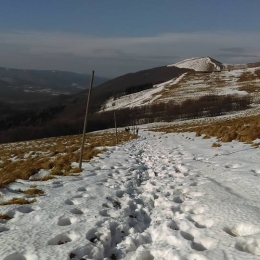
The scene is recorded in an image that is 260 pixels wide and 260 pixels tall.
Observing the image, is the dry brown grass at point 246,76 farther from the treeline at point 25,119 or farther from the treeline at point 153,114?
the treeline at point 25,119

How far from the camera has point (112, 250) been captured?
5.93 m

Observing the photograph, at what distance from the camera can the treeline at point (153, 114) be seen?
318 ft

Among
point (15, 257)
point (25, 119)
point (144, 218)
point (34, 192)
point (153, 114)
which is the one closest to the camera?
point (15, 257)

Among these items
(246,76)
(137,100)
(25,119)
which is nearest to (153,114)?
(137,100)

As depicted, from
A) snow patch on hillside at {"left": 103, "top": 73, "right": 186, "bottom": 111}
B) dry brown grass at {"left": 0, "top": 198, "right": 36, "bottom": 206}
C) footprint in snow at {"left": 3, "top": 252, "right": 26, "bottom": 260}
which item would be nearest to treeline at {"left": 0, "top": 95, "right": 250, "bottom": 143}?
snow patch on hillside at {"left": 103, "top": 73, "right": 186, "bottom": 111}

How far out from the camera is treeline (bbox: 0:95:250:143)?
97.0 m

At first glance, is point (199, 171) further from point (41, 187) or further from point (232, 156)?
point (41, 187)

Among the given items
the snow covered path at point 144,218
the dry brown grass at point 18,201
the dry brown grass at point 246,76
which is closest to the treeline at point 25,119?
the dry brown grass at point 246,76

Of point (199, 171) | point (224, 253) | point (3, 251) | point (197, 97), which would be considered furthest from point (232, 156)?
point (197, 97)

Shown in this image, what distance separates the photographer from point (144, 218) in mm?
7609

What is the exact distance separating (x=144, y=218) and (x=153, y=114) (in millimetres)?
100456

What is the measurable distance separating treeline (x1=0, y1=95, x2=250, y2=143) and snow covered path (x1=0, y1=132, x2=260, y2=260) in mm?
82249

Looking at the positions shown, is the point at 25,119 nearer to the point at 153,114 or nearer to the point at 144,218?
the point at 153,114

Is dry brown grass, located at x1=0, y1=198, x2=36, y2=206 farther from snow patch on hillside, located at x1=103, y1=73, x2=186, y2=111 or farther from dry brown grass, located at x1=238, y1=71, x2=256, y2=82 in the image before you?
dry brown grass, located at x1=238, y1=71, x2=256, y2=82
